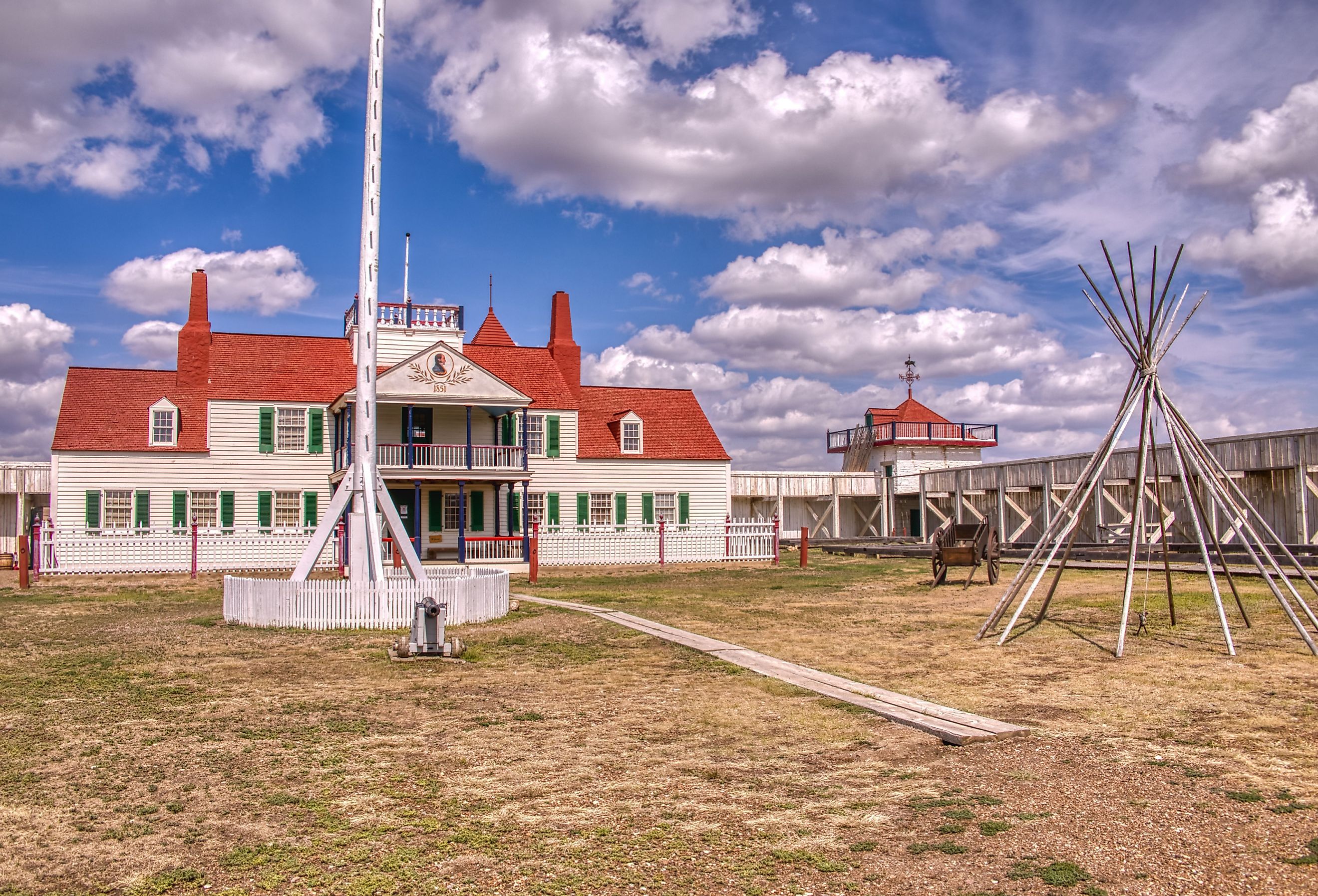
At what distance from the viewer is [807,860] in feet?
16.3

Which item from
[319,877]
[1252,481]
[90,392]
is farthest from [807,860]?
[90,392]

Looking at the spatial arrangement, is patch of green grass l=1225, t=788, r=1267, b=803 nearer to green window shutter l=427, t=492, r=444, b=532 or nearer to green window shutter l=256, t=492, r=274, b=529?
green window shutter l=427, t=492, r=444, b=532

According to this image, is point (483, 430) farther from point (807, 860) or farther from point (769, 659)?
point (807, 860)

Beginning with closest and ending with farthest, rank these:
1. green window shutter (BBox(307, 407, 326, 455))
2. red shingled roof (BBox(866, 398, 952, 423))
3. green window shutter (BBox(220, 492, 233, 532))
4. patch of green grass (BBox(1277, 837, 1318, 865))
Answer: patch of green grass (BBox(1277, 837, 1318, 865)) < green window shutter (BBox(220, 492, 233, 532)) < green window shutter (BBox(307, 407, 326, 455)) < red shingled roof (BBox(866, 398, 952, 423))

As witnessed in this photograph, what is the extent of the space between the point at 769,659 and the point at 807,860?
245 inches

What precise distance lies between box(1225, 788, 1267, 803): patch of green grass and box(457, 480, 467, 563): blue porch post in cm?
2362

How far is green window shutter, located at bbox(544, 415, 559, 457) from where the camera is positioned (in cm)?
3441

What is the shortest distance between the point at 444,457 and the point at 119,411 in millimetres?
10350

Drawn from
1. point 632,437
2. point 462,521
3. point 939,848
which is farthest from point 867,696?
point 632,437

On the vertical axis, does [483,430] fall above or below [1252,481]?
above

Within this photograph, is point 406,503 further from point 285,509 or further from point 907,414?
point 907,414

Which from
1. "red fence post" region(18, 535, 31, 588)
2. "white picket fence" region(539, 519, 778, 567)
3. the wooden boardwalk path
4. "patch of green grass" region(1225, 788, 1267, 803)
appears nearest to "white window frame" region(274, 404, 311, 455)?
"white picket fence" region(539, 519, 778, 567)

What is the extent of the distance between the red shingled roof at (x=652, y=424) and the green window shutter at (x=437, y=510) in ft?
16.7

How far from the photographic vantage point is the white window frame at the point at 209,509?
30719mm
